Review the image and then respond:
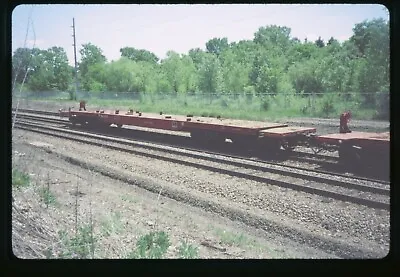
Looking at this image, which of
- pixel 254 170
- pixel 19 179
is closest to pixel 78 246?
pixel 19 179

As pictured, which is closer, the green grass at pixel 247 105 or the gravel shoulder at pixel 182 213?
the gravel shoulder at pixel 182 213

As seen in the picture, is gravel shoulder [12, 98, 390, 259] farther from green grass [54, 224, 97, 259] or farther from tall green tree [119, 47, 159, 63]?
tall green tree [119, 47, 159, 63]

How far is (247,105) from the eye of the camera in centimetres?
312

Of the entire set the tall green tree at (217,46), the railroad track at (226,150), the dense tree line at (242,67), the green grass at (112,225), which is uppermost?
the tall green tree at (217,46)

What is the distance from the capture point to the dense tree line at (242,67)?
9.80ft

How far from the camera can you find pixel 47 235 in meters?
2.93

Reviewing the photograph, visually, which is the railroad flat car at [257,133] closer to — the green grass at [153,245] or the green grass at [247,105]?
the green grass at [247,105]

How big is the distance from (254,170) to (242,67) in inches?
27.7

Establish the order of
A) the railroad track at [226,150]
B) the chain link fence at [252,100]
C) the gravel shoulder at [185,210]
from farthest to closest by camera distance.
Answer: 1. the railroad track at [226,150]
2. the chain link fence at [252,100]
3. the gravel shoulder at [185,210]

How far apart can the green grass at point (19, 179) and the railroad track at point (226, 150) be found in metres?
0.37

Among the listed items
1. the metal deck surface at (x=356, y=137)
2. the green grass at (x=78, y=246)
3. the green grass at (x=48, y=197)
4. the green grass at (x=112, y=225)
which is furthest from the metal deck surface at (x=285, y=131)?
the green grass at (x=48, y=197)

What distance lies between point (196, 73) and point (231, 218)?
3.31 feet
